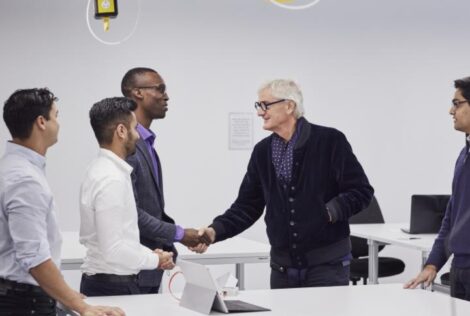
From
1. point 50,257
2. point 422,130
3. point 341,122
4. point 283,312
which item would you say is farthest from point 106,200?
point 422,130

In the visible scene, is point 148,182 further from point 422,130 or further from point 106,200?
point 422,130

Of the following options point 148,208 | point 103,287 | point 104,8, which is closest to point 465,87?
point 148,208

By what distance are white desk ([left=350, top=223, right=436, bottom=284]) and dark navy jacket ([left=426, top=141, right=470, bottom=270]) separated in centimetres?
140

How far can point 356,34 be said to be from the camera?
7.27m

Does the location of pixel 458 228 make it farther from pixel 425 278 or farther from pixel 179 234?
pixel 179 234

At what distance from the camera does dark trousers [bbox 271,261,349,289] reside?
3.51 metres

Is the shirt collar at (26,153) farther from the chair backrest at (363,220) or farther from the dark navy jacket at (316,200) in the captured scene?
the chair backrest at (363,220)

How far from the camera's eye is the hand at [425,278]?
3.41m

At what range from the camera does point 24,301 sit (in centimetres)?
262

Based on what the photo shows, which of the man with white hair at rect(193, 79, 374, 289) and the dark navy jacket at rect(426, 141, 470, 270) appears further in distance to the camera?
the man with white hair at rect(193, 79, 374, 289)

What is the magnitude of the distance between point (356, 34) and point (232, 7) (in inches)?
49.8

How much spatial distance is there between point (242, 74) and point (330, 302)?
4068 mm

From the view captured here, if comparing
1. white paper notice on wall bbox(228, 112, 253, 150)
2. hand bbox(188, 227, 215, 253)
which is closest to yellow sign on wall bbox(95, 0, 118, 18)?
hand bbox(188, 227, 215, 253)

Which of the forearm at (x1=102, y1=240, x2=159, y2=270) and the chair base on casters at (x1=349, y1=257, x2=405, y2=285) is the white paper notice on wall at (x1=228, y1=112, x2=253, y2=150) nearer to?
the chair base on casters at (x1=349, y1=257, x2=405, y2=285)
